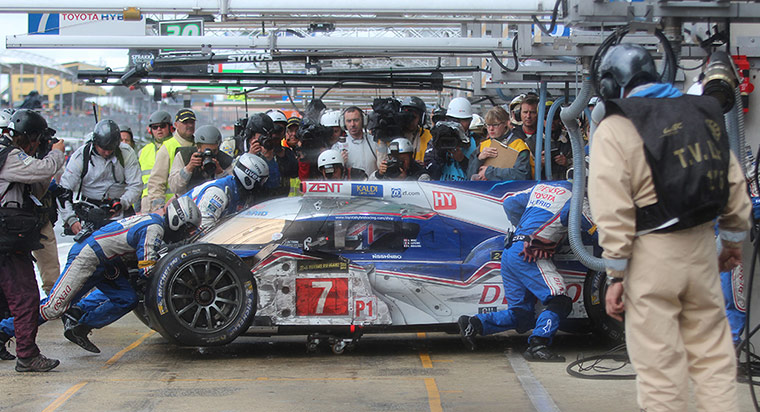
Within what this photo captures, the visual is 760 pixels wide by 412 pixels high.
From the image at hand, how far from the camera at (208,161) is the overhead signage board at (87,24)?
1718 mm

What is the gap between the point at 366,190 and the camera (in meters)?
7.83

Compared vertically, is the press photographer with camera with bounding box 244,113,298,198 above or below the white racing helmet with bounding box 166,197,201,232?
above

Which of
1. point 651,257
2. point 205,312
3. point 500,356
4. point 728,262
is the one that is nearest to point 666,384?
point 651,257

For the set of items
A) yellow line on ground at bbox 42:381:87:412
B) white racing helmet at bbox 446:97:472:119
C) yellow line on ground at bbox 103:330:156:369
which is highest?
white racing helmet at bbox 446:97:472:119

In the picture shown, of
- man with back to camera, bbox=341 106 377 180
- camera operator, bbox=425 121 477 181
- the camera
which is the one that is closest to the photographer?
the camera

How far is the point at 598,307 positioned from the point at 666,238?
341 cm

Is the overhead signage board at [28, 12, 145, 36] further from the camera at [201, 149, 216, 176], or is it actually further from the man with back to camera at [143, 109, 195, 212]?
the man with back to camera at [143, 109, 195, 212]

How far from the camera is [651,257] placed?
4.10 metres

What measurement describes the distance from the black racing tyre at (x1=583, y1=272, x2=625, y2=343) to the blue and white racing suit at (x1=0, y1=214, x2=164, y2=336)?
3.41 m

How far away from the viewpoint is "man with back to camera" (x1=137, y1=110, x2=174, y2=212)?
10602 mm

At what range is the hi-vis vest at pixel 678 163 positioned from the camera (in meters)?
4.08

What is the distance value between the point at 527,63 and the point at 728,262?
4.42 m

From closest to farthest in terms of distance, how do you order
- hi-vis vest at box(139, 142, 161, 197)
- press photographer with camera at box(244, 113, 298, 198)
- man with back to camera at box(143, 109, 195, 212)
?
press photographer with camera at box(244, 113, 298, 198), man with back to camera at box(143, 109, 195, 212), hi-vis vest at box(139, 142, 161, 197)

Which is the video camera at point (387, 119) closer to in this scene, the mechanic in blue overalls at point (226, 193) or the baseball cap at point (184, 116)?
the mechanic in blue overalls at point (226, 193)
